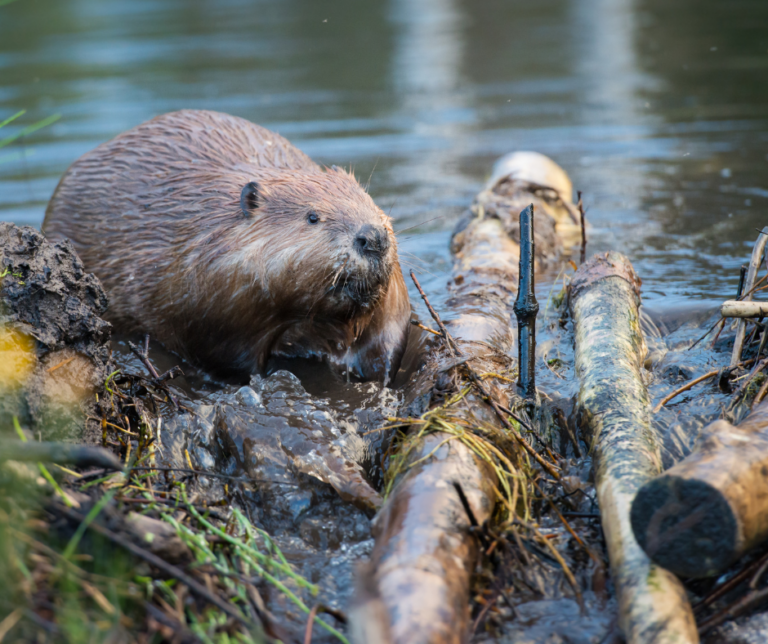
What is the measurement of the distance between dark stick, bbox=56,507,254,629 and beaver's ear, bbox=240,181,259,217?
1768 millimetres

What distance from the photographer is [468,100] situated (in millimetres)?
9531

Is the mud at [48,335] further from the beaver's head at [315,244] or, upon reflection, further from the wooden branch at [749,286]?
the wooden branch at [749,286]

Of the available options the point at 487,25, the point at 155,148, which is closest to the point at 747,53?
the point at 487,25

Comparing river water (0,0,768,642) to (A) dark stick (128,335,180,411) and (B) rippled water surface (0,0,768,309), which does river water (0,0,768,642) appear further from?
(A) dark stick (128,335,180,411)

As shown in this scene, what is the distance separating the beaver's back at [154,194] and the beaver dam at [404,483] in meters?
0.48

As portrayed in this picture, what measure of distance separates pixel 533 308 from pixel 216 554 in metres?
1.22

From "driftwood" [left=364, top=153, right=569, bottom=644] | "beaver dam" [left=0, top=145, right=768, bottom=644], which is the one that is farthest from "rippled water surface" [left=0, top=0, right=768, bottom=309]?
"beaver dam" [left=0, top=145, right=768, bottom=644]

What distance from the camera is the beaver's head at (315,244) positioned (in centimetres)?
288

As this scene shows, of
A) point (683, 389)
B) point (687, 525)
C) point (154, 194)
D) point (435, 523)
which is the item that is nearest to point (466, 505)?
point (435, 523)

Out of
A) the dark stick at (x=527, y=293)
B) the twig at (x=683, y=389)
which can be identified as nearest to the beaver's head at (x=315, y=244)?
the dark stick at (x=527, y=293)

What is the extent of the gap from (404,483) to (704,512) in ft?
2.47

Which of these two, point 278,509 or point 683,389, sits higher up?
point 683,389

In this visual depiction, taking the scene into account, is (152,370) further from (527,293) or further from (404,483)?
(527,293)

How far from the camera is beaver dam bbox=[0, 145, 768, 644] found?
1.60m
